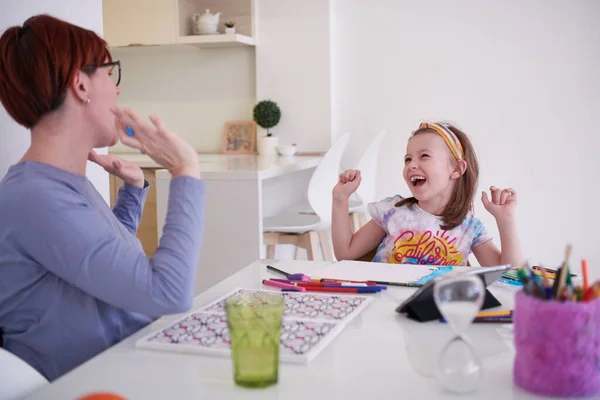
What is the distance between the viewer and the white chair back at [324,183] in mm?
3266

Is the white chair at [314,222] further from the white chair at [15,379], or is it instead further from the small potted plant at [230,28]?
the white chair at [15,379]

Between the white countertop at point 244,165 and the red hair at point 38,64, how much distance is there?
4.92 feet

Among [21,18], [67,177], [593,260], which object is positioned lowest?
[593,260]

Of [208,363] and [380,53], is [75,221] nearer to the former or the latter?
[208,363]

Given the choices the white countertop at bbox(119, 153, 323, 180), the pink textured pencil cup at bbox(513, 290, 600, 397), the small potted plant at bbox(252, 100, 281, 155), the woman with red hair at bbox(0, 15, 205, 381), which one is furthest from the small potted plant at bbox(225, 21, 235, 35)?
the pink textured pencil cup at bbox(513, 290, 600, 397)

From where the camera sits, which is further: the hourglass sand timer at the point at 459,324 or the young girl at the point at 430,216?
the young girl at the point at 430,216

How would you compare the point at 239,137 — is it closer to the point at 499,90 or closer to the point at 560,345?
the point at 499,90

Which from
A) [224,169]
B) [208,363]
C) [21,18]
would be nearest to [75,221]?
[208,363]

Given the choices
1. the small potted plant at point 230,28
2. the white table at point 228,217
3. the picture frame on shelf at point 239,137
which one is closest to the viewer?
the white table at point 228,217

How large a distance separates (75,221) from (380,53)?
327cm

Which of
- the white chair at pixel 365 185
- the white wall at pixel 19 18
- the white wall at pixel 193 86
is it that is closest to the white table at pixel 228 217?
the white chair at pixel 365 185

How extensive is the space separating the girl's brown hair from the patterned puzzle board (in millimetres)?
734

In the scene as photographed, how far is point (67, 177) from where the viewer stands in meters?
1.25

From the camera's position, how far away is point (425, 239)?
1964 mm
